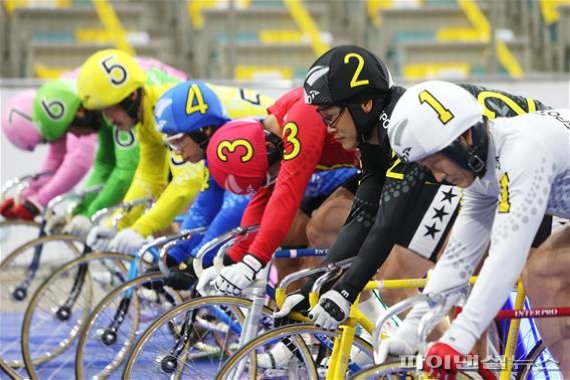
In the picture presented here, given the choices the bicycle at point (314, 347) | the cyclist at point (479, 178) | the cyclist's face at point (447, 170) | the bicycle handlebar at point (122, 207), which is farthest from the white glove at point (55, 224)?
the cyclist's face at point (447, 170)

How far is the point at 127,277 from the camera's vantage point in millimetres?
7016

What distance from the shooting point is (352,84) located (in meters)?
4.64

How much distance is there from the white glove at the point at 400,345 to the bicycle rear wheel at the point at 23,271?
420 cm

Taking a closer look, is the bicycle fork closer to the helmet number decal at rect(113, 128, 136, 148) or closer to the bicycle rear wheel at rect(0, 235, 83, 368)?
the bicycle rear wheel at rect(0, 235, 83, 368)

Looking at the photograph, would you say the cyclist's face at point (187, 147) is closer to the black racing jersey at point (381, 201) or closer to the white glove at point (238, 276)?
the white glove at point (238, 276)

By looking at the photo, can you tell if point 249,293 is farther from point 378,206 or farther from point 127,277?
point 127,277

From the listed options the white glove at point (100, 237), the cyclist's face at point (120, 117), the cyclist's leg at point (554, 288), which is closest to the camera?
the cyclist's leg at point (554, 288)

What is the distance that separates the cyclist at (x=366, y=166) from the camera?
431 cm

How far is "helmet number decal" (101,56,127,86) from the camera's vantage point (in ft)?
23.6

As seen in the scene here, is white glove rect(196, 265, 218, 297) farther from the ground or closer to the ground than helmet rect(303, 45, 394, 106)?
closer to the ground

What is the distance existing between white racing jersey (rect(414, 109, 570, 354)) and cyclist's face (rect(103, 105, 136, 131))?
11.4ft

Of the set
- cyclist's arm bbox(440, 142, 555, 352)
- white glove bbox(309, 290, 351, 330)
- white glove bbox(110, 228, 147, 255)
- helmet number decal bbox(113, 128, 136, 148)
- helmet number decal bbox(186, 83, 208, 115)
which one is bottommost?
white glove bbox(110, 228, 147, 255)

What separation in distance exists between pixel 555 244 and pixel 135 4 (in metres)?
6.98

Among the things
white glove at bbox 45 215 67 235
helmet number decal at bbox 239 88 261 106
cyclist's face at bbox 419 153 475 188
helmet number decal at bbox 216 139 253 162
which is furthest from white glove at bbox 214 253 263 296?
white glove at bbox 45 215 67 235
